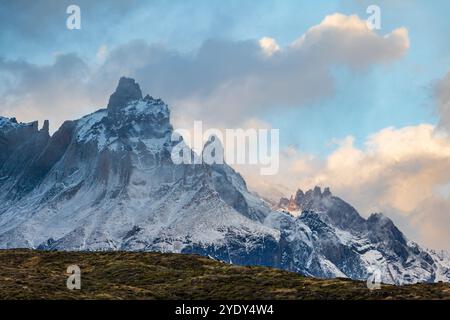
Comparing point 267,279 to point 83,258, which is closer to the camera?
point 267,279

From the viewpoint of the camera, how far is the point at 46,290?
11194cm

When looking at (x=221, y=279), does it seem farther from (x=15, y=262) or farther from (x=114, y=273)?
(x=15, y=262)

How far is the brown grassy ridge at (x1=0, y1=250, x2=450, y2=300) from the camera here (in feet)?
363

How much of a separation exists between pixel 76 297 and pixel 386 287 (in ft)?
130

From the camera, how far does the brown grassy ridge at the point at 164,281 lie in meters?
111

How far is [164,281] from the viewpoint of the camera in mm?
130500
